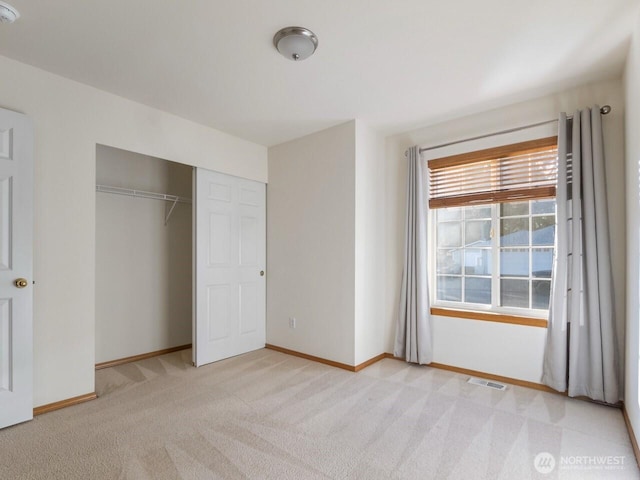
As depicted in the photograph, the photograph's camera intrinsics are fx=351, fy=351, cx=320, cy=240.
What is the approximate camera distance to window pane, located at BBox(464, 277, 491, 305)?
3315 mm

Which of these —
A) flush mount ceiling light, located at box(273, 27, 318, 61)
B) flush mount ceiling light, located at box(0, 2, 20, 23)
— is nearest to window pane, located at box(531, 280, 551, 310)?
flush mount ceiling light, located at box(273, 27, 318, 61)

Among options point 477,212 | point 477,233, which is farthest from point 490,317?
point 477,212

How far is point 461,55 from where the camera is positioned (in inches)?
92.0

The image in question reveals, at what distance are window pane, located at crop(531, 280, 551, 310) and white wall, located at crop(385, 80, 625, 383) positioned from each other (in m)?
0.23

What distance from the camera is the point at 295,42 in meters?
2.14

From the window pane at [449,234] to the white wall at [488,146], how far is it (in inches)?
16.6

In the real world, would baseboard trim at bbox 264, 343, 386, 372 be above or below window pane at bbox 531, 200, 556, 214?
below

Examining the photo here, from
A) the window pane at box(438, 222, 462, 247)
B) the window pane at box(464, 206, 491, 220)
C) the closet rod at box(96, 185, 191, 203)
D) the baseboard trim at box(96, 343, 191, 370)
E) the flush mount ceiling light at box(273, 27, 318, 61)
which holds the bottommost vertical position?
the baseboard trim at box(96, 343, 191, 370)

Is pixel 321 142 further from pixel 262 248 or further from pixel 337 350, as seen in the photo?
pixel 337 350

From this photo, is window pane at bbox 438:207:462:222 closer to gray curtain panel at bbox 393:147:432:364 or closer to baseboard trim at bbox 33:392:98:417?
gray curtain panel at bbox 393:147:432:364

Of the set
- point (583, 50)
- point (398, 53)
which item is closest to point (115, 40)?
point (398, 53)

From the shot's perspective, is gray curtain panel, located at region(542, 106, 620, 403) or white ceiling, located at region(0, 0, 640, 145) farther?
gray curtain panel, located at region(542, 106, 620, 403)

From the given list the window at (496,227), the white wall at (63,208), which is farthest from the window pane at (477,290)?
the white wall at (63,208)

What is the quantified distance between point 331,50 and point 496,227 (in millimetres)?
2158
